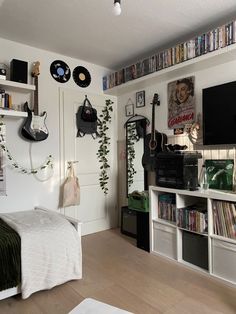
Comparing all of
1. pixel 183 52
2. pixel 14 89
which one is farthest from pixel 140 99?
pixel 14 89

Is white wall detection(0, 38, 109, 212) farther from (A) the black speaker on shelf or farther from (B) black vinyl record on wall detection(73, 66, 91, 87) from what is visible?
(A) the black speaker on shelf

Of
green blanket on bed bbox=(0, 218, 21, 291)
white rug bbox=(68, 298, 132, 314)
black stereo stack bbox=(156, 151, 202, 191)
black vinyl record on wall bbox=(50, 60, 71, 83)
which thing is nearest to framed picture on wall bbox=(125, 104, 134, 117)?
black vinyl record on wall bbox=(50, 60, 71, 83)

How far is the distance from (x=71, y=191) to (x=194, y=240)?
157cm

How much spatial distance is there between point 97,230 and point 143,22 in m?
2.70

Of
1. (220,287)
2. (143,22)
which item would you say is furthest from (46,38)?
(220,287)

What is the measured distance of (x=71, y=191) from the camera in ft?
10.5

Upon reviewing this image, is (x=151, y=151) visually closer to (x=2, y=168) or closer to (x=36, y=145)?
(x=36, y=145)

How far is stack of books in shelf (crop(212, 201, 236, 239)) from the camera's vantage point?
216cm

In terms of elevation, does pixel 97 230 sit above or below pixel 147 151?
below

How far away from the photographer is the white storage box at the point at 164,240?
265 cm

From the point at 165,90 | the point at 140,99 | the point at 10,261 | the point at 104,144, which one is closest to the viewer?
the point at 10,261

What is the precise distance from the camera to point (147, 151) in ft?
10.7

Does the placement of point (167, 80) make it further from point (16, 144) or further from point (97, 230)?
point (97, 230)

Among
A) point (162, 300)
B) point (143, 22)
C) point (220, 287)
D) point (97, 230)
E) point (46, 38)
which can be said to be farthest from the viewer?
point (97, 230)
